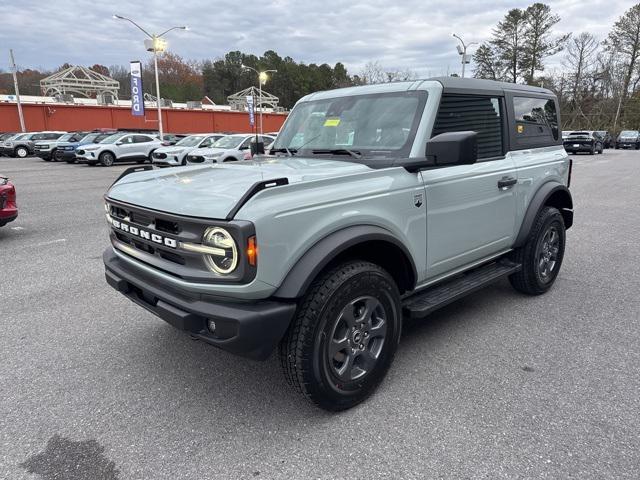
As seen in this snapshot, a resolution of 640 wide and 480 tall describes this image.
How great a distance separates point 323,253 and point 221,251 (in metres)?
0.53

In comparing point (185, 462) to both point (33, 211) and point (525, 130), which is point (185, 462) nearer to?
point (525, 130)

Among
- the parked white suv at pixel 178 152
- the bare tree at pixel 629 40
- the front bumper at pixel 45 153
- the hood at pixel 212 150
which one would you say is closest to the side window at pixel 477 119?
the hood at pixel 212 150

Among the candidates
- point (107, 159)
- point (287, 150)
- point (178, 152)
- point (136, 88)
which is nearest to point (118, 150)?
point (107, 159)

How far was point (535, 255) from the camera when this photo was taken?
4.29m

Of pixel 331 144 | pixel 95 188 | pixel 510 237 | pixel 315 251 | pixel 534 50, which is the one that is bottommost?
pixel 95 188

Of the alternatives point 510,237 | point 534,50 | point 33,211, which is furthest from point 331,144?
point 534,50

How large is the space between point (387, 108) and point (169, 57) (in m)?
107

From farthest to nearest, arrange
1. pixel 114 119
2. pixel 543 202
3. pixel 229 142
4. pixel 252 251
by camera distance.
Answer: pixel 114 119
pixel 229 142
pixel 543 202
pixel 252 251

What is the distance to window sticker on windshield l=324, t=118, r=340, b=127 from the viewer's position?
365 cm

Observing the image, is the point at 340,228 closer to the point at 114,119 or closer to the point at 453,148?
the point at 453,148

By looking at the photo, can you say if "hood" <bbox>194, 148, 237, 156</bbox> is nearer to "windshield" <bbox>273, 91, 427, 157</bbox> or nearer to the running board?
"windshield" <bbox>273, 91, 427, 157</bbox>

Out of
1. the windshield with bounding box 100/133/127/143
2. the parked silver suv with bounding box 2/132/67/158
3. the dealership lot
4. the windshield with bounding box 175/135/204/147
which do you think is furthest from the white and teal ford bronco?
the parked silver suv with bounding box 2/132/67/158

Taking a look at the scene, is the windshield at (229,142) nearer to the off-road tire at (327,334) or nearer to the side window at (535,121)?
the side window at (535,121)

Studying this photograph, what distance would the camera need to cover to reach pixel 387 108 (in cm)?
340
